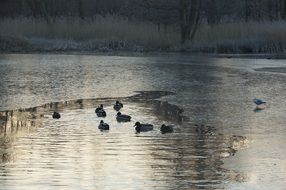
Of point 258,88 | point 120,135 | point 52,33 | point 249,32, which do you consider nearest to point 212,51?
point 249,32

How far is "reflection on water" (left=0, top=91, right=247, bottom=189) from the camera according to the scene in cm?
779

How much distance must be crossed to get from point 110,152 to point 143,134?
1.53 metres

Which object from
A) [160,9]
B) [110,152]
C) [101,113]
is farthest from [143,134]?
[160,9]

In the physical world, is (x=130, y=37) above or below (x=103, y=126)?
above

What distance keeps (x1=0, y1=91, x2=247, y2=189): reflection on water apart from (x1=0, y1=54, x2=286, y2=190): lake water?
0.04 ft

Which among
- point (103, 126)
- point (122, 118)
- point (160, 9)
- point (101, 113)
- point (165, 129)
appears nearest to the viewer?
point (165, 129)

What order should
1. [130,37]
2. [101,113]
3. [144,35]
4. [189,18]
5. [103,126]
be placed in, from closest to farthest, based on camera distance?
[103,126] < [101,113] < [144,35] < [130,37] < [189,18]

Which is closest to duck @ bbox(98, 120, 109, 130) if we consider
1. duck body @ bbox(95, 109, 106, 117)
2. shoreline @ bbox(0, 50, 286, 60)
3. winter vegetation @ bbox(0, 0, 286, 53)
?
duck body @ bbox(95, 109, 106, 117)

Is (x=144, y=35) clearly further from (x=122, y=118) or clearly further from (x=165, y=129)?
(x=165, y=129)

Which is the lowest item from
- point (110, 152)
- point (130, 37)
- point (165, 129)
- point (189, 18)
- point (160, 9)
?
point (110, 152)

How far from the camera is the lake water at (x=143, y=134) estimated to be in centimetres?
795

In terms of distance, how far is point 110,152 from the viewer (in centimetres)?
945

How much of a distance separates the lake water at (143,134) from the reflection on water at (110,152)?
0.01m

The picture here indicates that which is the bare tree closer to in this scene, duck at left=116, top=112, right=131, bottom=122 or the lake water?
the lake water
